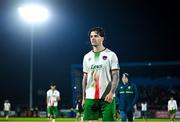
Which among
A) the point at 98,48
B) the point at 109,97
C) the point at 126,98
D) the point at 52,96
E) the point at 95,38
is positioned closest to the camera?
the point at 109,97

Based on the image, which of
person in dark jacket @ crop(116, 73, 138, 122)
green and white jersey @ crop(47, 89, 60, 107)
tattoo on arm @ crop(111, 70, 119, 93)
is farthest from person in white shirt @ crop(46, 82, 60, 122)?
tattoo on arm @ crop(111, 70, 119, 93)

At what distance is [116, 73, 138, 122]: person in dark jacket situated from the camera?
1528 centimetres

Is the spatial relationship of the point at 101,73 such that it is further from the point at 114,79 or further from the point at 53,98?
the point at 53,98

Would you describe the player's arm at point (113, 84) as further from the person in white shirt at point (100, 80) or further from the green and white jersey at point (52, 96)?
the green and white jersey at point (52, 96)

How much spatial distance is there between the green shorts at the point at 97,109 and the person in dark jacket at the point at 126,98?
24.0ft

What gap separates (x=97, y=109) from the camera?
8008 mm

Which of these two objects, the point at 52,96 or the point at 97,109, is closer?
the point at 97,109

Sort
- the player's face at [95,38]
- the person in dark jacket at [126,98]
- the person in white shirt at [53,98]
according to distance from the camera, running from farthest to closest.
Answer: the person in white shirt at [53,98] < the person in dark jacket at [126,98] < the player's face at [95,38]

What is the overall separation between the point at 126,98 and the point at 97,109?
7.51 metres

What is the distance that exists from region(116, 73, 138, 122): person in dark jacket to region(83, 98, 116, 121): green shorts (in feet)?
24.0

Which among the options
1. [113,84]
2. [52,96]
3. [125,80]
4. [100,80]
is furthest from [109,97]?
[52,96]

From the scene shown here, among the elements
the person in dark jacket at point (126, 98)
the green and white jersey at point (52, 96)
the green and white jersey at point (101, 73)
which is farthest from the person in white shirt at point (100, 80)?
the green and white jersey at point (52, 96)

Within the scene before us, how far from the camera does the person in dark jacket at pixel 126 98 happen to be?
15281mm

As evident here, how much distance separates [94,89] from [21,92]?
5583 centimetres
